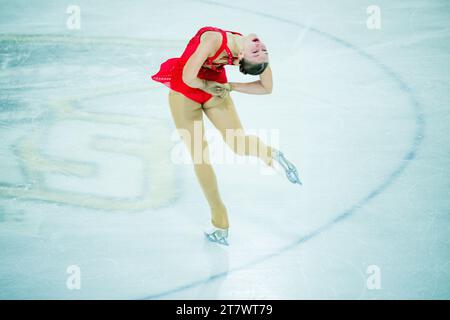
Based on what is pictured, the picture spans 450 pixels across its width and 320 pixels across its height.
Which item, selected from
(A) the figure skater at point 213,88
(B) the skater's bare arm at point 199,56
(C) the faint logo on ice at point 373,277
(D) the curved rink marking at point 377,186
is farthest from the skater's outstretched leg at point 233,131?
(C) the faint logo on ice at point 373,277

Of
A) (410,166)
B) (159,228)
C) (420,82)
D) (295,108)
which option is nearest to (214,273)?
(159,228)

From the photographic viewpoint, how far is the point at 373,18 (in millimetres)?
6883

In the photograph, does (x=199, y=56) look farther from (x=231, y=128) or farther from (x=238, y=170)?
(x=238, y=170)

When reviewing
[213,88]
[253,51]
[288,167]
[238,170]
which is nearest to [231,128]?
[213,88]

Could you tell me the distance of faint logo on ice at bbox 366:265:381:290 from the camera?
11.1ft

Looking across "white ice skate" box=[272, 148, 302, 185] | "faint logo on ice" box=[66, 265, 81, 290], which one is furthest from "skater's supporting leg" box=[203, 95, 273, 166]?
"faint logo on ice" box=[66, 265, 81, 290]

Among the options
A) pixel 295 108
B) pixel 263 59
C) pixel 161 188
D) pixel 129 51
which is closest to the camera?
pixel 263 59

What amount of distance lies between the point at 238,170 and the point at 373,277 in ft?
4.81

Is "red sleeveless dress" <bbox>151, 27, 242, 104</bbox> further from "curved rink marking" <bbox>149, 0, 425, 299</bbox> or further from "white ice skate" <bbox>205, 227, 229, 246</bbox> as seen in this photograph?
"curved rink marking" <bbox>149, 0, 425, 299</bbox>

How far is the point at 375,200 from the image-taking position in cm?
405

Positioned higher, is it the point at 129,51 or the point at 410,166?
the point at 129,51
